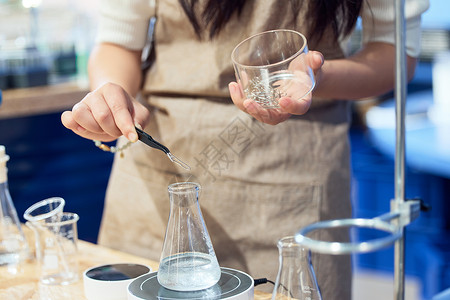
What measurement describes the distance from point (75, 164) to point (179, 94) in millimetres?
1938

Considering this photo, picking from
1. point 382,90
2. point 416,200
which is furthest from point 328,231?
point 382,90

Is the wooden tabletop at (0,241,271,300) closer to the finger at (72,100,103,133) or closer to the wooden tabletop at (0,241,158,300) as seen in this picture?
the wooden tabletop at (0,241,158,300)

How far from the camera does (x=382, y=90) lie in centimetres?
111

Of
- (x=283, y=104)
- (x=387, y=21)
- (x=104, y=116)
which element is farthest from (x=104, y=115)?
(x=387, y=21)

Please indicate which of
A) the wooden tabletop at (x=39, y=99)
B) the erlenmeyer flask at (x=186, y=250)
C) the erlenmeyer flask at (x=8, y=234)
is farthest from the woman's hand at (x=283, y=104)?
the wooden tabletop at (x=39, y=99)

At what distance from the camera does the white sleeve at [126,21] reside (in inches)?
45.4

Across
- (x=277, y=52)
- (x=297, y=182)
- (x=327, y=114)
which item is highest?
(x=277, y=52)

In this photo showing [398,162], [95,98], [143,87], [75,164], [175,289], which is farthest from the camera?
[75,164]

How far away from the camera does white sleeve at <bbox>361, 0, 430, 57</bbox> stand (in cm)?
97

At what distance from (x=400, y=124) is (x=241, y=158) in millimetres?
473

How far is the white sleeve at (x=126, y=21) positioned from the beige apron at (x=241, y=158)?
5 centimetres

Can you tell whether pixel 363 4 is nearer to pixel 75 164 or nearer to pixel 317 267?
pixel 317 267

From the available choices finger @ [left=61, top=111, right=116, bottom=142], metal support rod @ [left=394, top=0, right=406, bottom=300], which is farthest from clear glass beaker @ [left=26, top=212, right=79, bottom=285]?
metal support rod @ [left=394, top=0, right=406, bottom=300]

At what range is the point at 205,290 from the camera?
745mm
